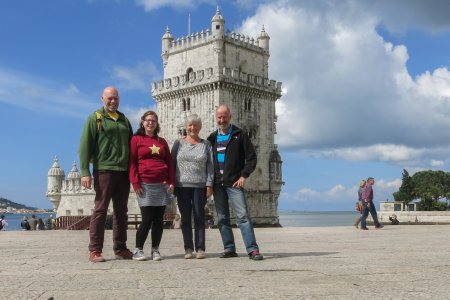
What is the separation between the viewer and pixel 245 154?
9.88 m

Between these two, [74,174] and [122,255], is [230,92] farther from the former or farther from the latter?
[122,255]

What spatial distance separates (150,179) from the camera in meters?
9.38

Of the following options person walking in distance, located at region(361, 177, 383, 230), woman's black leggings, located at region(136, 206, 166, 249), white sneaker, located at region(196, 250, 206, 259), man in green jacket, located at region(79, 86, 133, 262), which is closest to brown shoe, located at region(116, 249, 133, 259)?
man in green jacket, located at region(79, 86, 133, 262)

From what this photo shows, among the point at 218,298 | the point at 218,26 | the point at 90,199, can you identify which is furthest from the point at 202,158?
the point at 90,199

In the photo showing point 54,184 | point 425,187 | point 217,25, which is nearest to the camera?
point 217,25

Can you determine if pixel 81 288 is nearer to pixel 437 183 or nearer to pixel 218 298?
pixel 218 298

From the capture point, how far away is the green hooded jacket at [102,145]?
9320 mm

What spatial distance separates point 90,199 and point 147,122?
4883 cm

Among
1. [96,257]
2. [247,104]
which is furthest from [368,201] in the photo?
[247,104]

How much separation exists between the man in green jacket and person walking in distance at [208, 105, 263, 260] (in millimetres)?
1458

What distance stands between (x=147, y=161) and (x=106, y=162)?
24.3 inches

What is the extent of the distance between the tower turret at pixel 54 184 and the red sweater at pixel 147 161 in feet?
175

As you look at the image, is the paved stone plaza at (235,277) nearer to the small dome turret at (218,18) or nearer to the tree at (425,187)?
the small dome turret at (218,18)

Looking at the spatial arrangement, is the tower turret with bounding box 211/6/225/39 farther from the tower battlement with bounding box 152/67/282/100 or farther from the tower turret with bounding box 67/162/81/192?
the tower turret with bounding box 67/162/81/192
